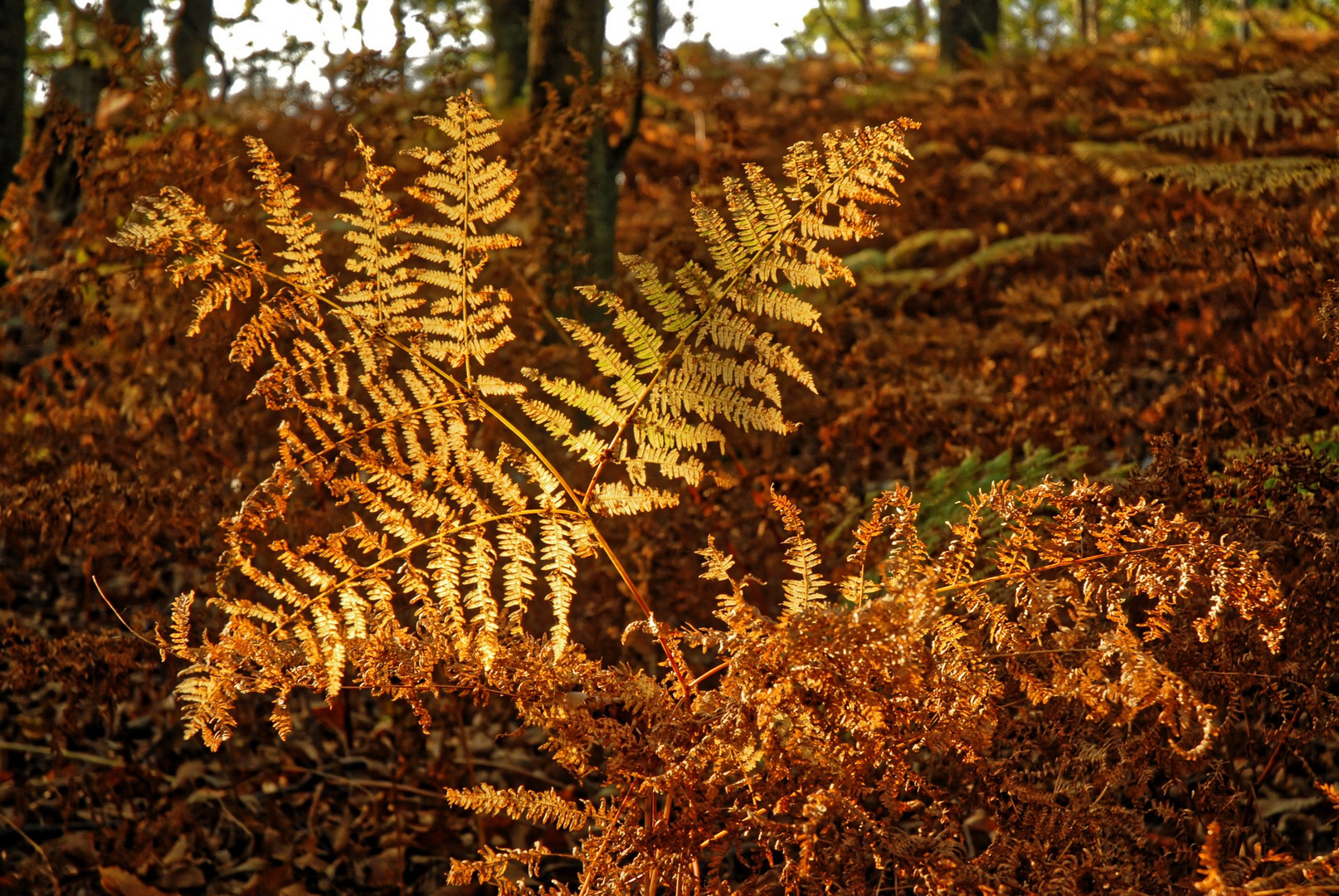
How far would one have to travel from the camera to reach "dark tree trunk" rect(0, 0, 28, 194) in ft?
19.7

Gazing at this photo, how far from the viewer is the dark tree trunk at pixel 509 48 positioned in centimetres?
885

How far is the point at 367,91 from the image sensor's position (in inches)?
157

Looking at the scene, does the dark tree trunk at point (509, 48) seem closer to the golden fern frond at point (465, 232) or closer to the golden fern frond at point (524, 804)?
the golden fern frond at point (465, 232)

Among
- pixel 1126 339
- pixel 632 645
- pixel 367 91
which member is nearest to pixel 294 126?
pixel 367 91

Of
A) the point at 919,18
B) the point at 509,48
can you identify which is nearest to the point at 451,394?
the point at 509,48

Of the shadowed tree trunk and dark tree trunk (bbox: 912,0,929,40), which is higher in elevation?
dark tree trunk (bbox: 912,0,929,40)

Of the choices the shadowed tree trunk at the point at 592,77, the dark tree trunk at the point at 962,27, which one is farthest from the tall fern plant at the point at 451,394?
the dark tree trunk at the point at 962,27

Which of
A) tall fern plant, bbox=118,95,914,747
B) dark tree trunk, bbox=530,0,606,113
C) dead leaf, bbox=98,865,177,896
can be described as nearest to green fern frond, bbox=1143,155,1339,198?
dark tree trunk, bbox=530,0,606,113

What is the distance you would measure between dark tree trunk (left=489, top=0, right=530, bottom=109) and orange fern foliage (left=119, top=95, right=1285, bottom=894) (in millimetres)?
7571

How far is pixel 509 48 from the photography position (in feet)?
29.5

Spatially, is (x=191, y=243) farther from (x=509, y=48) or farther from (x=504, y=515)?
(x=509, y=48)

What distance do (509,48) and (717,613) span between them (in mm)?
8511

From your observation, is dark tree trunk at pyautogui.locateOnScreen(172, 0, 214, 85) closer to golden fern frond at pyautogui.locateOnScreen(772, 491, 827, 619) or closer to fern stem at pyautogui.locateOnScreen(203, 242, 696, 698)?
fern stem at pyautogui.locateOnScreen(203, 242, 696, 698)

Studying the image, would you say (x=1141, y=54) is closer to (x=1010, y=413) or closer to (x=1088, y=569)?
(x=1010, y=413)
